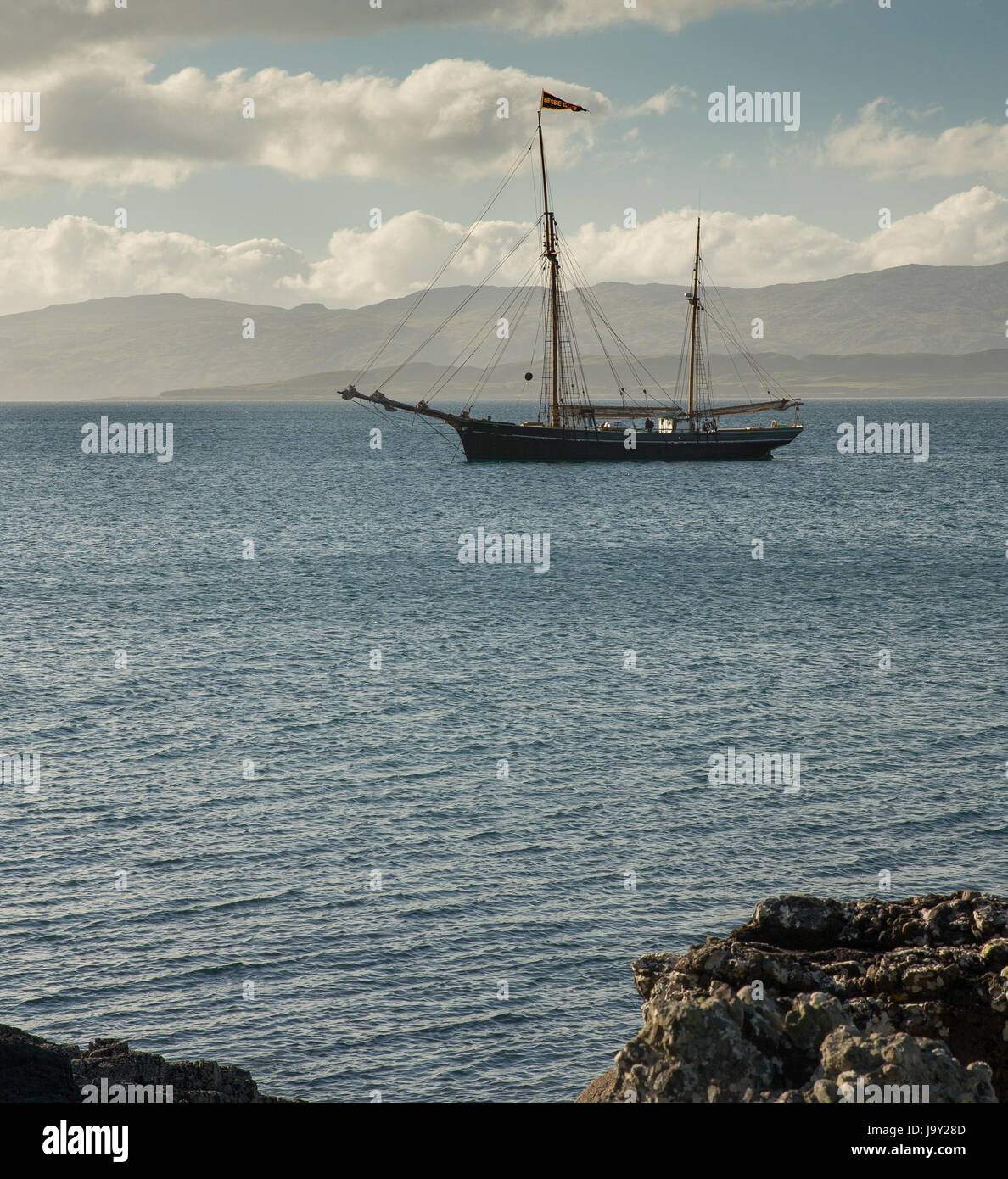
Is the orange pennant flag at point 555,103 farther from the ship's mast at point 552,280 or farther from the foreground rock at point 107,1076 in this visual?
the foreground rock at point 107,1076

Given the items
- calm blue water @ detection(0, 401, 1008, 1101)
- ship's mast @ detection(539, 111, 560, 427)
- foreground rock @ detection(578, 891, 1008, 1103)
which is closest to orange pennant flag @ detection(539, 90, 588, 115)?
ship's mast @ detection(539, 111, 560, 427)

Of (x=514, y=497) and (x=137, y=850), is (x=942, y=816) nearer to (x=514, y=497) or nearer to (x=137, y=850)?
(x=137, y=850)

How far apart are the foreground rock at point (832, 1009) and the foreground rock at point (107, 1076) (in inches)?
164

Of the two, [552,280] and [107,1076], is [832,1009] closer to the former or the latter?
[107,1076]

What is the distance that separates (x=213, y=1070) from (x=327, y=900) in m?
12.1

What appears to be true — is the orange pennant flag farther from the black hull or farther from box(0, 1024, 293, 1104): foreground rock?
box(0, 1024, 293, 1104): foreground rock

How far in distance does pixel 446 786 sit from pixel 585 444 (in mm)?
102671

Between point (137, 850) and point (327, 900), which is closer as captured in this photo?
point (327, 900)

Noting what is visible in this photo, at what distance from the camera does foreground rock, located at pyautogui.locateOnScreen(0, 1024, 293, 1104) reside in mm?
11852

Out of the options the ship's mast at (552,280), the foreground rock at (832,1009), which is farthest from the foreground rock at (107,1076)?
the ship's mast at (552,280)

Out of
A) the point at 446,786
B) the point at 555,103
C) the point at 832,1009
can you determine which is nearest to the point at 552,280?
the point at 555,103

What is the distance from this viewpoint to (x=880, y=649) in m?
48.4

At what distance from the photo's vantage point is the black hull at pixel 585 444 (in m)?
132
